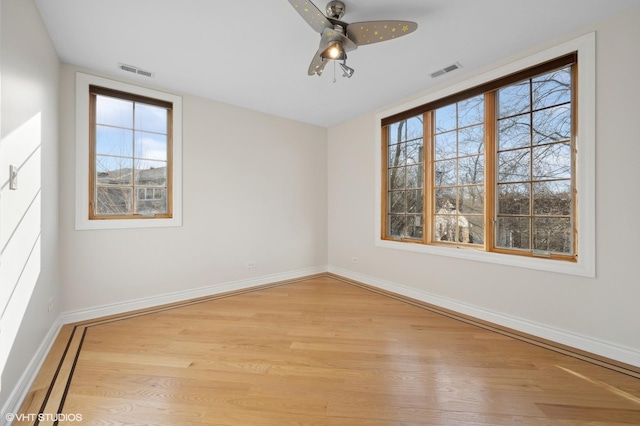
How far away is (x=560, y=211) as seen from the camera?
7.72 feet

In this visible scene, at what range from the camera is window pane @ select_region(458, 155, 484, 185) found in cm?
288

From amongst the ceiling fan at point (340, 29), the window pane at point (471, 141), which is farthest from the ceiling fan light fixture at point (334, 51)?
the window pane at point (471, 141)

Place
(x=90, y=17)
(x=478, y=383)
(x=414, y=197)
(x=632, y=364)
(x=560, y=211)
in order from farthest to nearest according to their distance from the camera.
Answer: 1. (x=414, y=197)
2. (x=560, y=211)
3. (x=90, y=17)
4. (x=632, y=364)
5. (x=478, y=383)

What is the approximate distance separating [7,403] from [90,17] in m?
2.65

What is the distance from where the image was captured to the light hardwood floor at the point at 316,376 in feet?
4.91

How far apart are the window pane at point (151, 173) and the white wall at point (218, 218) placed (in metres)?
0.25

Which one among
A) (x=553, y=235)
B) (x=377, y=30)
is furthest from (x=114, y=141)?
(x=553, y=235)

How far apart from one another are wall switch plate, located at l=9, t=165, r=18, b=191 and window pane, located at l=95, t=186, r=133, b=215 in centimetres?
140

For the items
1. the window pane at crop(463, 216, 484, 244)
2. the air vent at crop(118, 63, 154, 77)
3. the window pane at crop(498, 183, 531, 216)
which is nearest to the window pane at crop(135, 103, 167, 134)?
the air vent at crop(118, 63, 154, 77)

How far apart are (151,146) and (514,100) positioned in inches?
159

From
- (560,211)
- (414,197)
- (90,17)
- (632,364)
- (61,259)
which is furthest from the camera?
(414,197)

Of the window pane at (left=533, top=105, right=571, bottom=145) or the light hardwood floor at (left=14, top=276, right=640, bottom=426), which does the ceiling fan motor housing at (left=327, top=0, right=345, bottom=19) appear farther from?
the light hardwood floor at (left=14, top=276, right=640, bottom=426)

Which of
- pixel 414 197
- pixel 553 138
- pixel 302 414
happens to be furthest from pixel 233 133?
pixel 553 138

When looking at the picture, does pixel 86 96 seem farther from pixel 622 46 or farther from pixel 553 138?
pixel 622 46
